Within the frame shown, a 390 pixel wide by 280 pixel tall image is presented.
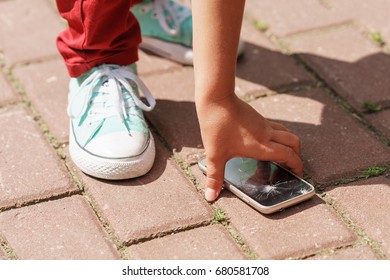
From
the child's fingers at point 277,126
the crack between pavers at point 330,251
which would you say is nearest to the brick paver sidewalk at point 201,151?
the crack between pavers at point 330,251

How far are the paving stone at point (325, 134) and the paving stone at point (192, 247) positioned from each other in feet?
1.05

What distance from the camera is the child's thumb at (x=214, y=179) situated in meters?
1.80

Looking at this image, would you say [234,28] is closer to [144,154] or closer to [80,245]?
[144,154]

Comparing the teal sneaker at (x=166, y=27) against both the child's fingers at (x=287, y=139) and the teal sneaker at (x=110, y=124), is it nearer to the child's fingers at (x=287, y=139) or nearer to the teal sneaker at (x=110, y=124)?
the teal sneaker at (x=110, y=124)

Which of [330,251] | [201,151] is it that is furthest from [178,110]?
[330,251]

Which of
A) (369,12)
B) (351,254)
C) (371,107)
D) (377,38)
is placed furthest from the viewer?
(369,12)

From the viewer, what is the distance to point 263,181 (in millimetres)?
1816

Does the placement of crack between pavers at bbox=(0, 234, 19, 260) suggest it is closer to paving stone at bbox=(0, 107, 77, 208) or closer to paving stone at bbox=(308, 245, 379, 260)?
paving stone at bbox=(0, 107, 77, 208)

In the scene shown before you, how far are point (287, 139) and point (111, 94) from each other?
468 millimetres

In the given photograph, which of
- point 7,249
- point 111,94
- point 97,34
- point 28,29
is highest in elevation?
point 97,34

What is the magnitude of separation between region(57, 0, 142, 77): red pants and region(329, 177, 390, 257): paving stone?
650 millimetres

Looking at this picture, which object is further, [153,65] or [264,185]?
[153,65]

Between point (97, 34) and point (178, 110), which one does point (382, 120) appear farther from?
point (97, 34)
